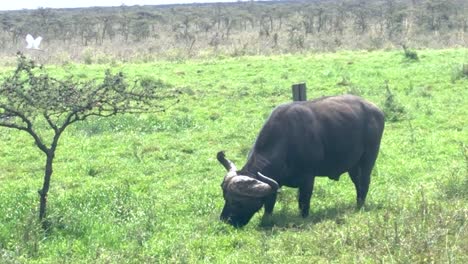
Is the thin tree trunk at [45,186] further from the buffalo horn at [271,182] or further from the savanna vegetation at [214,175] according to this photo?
the buffalo horn at [271,182]

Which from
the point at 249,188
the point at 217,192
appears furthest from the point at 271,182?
the point at 217,192

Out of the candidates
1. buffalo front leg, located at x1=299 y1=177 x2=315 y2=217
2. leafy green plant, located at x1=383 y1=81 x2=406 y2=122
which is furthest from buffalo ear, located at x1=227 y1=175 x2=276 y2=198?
leafy green plant, located at x1=383 y1=81 x2=406 y2=122

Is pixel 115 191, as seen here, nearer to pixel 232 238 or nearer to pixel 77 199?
pixel 77 199

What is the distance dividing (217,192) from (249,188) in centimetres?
217

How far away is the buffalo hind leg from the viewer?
9375 millimetres

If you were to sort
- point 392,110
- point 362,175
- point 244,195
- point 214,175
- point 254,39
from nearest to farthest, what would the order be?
point 244,195 → point 362,175 → point 214,175 → point 392,110 → point 254,39

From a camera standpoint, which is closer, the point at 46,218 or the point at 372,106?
the point at 46,218

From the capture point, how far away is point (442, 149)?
12844mm

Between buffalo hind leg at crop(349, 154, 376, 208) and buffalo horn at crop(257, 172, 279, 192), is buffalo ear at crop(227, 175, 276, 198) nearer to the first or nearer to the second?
buffalo horn at crop(257, 172, 279, 192)

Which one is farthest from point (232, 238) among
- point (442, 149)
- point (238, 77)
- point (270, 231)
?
point (238, 77)

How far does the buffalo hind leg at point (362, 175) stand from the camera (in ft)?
30.8

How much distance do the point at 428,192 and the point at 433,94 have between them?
10461mm

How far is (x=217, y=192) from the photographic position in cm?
1029

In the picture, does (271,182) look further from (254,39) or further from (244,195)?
(254,39)
